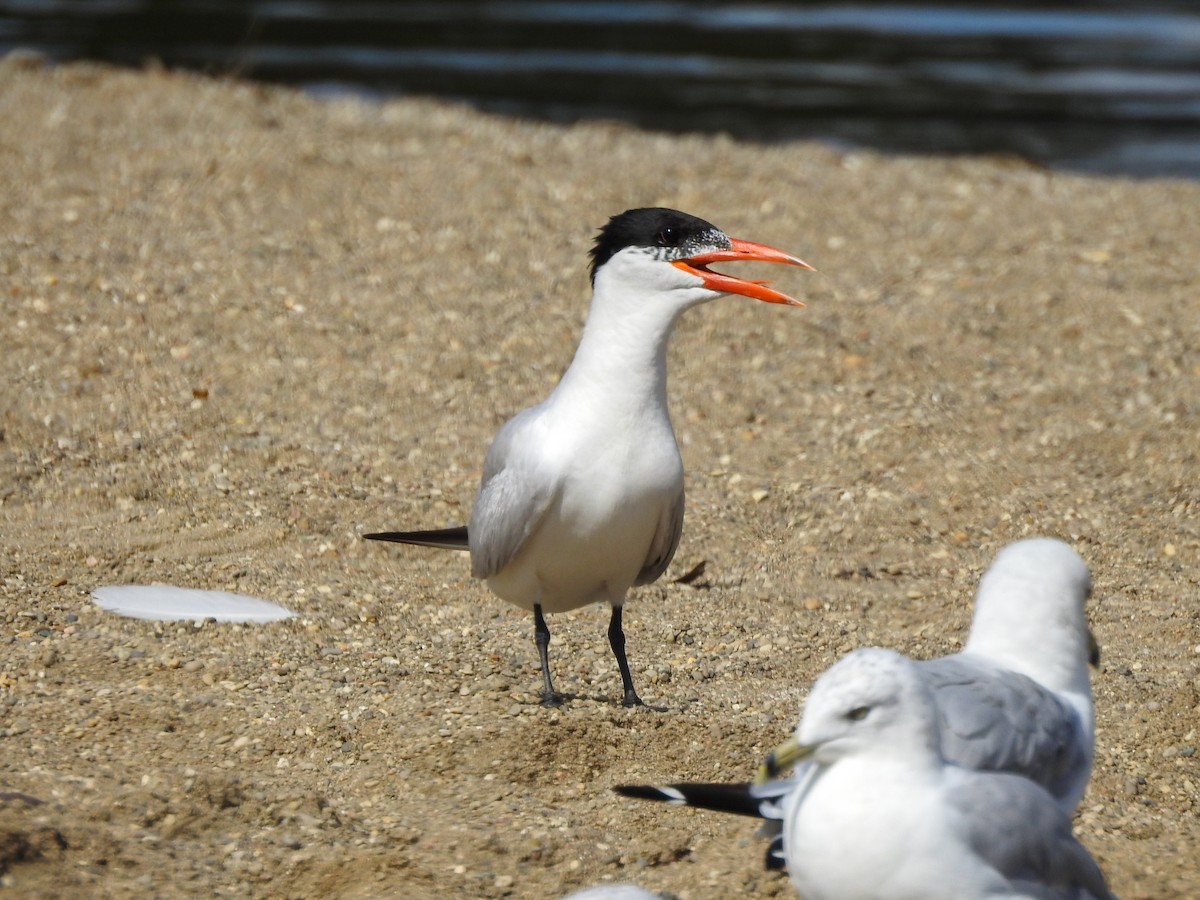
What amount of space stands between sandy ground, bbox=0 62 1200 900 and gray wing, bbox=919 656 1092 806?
51 cm

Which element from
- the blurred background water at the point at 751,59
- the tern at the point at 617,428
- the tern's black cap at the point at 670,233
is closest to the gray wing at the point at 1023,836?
the tern at the point at 617,428

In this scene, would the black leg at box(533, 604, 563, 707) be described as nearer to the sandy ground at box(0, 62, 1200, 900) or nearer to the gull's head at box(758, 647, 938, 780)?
the sandy ground at box(0, 62, 1200, 900)

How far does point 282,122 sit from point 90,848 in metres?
7.19

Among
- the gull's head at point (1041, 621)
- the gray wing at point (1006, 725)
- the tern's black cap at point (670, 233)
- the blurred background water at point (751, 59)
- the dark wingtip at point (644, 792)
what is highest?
the blurred background water at point (751, 59)

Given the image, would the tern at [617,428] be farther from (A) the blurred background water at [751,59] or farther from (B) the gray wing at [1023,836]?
(A) the blurred background water at [751,59]

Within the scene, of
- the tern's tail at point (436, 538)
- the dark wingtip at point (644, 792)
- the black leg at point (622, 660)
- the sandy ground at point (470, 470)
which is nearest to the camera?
the dark wingtip at point (644, 792)

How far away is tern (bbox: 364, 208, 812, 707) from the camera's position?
4176mm

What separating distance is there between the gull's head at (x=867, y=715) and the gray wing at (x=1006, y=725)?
16 centimetres

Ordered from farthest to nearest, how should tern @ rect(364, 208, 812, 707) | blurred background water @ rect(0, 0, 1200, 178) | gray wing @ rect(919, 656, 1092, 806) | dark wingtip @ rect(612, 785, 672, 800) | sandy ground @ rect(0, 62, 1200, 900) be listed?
1. blurred background water @ rect(0, 0, 1200, 178)
2. tern @ rect(364, 208, 812, 707)
3. sandy ground @ rect(0, 62, 1200, 900)
4. dark wingtip @ rect(612, 785, 672, 800)
5. gray wing @ rect(919, 656, 1092, 806)

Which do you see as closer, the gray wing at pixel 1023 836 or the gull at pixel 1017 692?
Answer: the gray wing at pixel 1023 836

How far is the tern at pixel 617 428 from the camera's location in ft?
13.7

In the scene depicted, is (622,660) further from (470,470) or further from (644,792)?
(470,470)

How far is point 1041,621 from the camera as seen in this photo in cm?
325

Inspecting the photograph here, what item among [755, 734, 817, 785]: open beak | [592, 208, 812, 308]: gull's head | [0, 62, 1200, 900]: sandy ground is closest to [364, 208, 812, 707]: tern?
[592, 208, 812, 308]: gull's head
